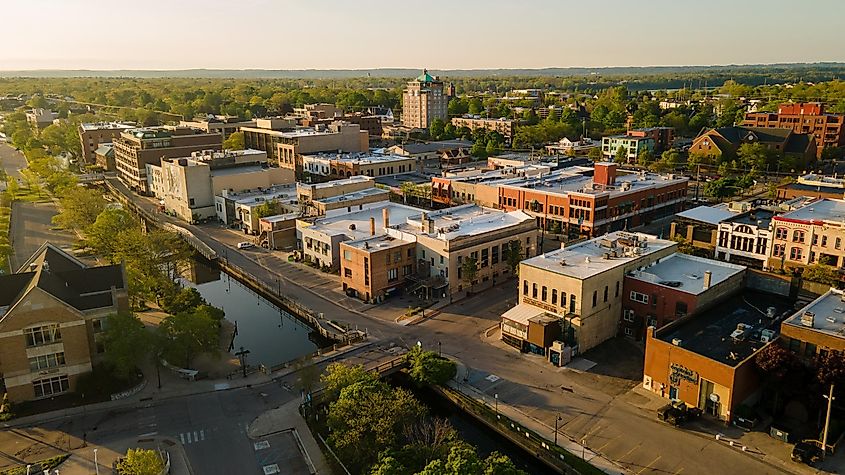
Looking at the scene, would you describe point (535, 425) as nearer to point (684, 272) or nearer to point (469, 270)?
point (684, 272)

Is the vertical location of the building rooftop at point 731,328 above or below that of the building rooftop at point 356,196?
below

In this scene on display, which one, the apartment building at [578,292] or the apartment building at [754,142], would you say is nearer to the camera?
the apartment building at [578,292]

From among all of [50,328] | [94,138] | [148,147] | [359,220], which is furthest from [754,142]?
[94,138]

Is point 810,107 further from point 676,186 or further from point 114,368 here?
point 114,368

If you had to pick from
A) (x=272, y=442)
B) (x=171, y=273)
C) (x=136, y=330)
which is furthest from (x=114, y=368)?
(x=171, y=273)

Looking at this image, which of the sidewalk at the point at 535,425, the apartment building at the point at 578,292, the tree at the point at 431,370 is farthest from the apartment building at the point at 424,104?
the tree at the point at 431,370

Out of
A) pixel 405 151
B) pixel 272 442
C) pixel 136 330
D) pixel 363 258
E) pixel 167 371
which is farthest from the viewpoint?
pixel 405 151

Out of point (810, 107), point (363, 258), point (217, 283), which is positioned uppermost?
point (810, 107)

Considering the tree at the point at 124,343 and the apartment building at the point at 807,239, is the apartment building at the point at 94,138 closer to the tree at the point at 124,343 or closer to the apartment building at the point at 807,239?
the tree at the point at 124,343
